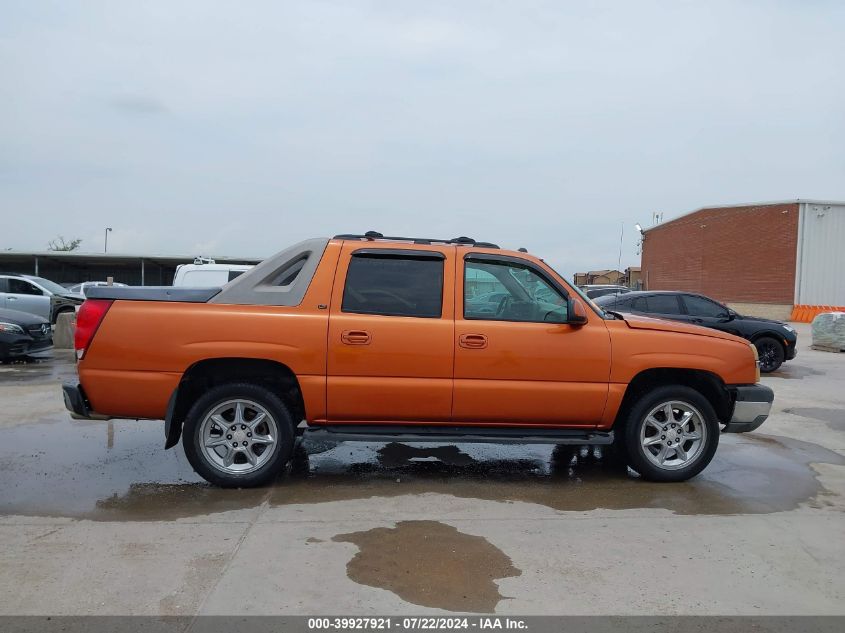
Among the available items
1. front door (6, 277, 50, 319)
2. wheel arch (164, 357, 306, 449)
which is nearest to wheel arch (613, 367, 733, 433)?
wheel arch (164, 357, 306, 449)

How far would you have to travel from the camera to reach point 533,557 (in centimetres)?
383

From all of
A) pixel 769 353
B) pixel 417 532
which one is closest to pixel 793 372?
pixel 769 353

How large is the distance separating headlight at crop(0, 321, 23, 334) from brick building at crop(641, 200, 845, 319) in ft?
111

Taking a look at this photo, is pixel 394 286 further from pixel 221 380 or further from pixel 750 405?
pixel 750 405

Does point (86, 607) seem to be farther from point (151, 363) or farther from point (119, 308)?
point (119, 308)

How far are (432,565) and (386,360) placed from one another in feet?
5.30

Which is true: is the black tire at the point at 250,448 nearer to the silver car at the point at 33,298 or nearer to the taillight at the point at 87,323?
the taillight at the point at 87,323

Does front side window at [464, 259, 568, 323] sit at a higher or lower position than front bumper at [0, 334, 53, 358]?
higher

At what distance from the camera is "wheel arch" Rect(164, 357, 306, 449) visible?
4867mm

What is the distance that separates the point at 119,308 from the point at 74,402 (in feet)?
2.53

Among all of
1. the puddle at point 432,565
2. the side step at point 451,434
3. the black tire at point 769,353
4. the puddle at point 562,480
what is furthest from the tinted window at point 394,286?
the black tire at point 769,353

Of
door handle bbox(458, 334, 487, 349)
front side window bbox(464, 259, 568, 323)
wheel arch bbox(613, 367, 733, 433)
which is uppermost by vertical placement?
front side window bbox(464, 259, 568, 323)

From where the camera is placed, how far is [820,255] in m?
32.9

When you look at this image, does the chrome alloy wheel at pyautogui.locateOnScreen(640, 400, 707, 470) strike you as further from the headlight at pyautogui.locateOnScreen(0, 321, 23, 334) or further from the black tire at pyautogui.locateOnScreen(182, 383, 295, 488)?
the headlight at pyautogui.locateOnScreen(0, 321, 23, 334)
